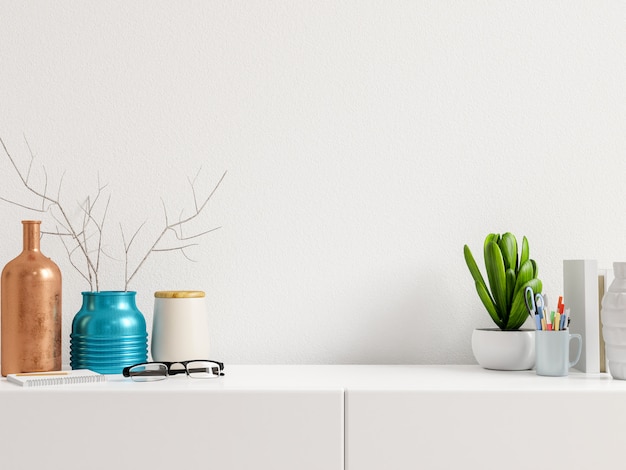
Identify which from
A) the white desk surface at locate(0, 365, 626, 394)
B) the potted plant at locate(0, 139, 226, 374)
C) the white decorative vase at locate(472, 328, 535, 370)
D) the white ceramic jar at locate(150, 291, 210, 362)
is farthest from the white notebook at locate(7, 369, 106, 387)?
the white decorative vase at locate(472, 328, 535, 370)

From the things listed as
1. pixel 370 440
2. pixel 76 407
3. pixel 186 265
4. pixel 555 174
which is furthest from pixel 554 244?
pixel 76 407

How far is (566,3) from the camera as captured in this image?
55.7 inches

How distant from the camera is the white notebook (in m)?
1.05

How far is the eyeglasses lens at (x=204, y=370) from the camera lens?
45.6 inches

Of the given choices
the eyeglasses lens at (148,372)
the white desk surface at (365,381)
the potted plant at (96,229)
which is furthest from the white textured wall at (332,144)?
the eyeglasses lens at (148,372)

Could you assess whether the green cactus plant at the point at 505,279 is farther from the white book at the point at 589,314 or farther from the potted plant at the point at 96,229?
the potted plant at the point at 96,229

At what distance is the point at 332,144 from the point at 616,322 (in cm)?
61

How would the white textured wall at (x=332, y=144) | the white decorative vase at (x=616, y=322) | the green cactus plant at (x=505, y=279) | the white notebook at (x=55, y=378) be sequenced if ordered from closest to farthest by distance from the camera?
1. the white notebook at (x=55, y=378)
2. the white decorative vase at (x=616, y=322)
3. the green cactus plant at (x=505, y=279)
4. the white textured wall at (x=332, y=144)

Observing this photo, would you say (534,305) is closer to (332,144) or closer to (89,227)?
(332,144)

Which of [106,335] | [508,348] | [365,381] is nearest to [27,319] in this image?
[106,335]

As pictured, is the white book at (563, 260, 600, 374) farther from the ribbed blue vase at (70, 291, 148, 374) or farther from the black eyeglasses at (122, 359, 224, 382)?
the ribbed blue vase at (70, 291, 148, 374)

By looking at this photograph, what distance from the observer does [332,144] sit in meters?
1.39

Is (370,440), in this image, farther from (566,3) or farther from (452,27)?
(566,3)

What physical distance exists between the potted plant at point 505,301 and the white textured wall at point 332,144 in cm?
10
